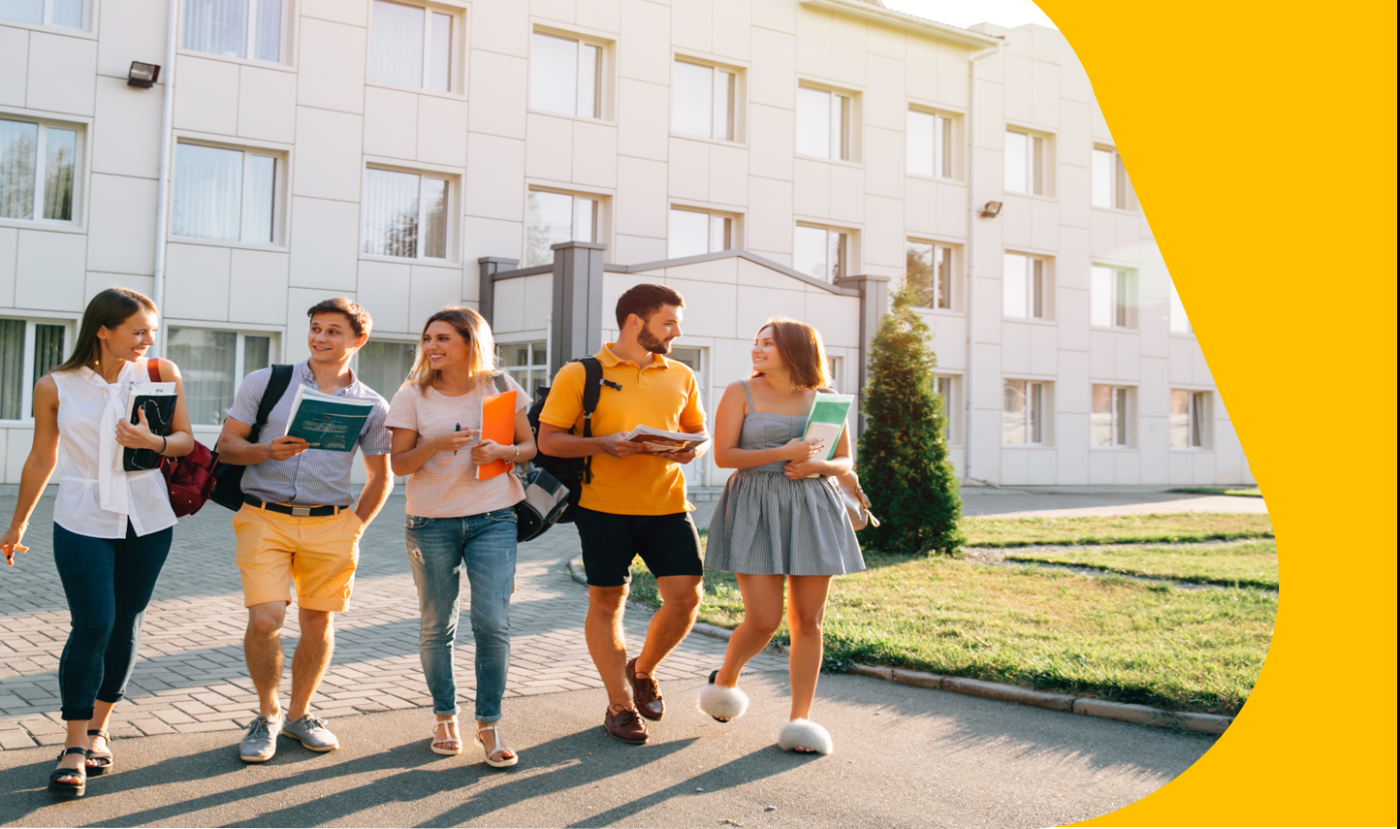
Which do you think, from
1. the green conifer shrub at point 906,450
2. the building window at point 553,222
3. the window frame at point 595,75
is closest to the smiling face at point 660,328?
the green conifer shrub at point 906,450

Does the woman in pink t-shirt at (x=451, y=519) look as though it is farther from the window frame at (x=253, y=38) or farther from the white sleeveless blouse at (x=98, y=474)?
the window frame at (x=253, y=38)

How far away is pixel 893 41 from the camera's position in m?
25.3

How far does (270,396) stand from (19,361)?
15476 millimetres

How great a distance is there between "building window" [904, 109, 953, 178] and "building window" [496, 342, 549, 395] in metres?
10.7

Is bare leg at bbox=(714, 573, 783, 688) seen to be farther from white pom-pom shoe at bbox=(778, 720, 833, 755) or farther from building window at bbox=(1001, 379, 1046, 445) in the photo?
building window at bbox=(1001, 379, 1046, 445)

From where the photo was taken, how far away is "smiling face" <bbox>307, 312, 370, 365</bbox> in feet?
15.6

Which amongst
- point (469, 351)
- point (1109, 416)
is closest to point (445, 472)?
point (469, 351)

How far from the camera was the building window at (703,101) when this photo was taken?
22719 millimetres

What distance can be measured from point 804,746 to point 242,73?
17.2 metres

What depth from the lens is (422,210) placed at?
20.3 m

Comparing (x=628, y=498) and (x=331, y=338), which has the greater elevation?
(x=331, y=338)

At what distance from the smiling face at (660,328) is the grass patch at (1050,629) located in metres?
2.55

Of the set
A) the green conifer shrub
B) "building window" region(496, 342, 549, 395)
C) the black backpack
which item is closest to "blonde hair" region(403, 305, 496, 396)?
the black backpack

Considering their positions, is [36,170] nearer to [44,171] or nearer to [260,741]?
[44,171]
